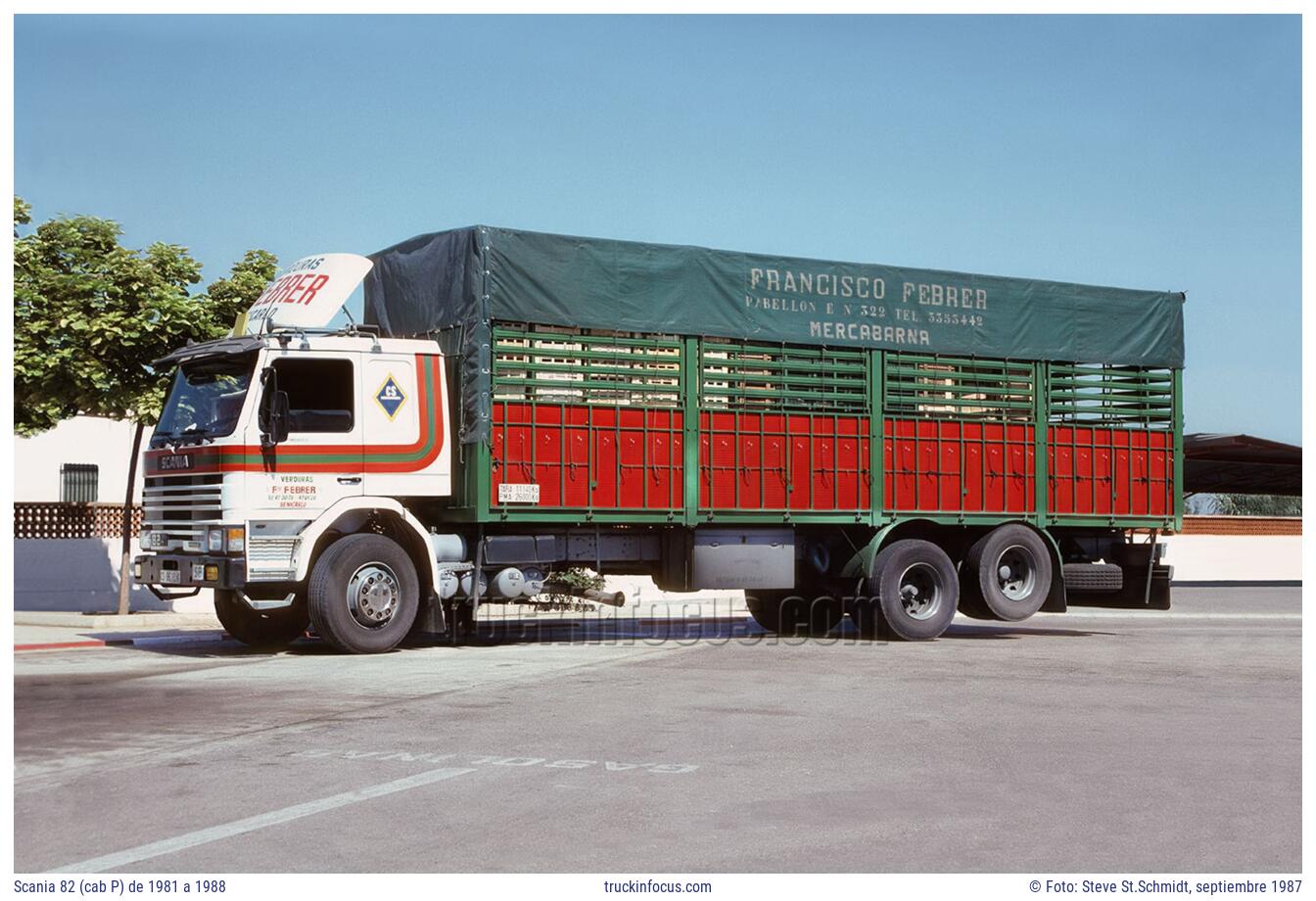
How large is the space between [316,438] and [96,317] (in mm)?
6644

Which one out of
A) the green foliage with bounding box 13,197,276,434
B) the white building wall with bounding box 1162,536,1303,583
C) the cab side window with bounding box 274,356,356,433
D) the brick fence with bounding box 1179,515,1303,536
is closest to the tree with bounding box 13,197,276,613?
the green foliage with bounding box 13,197,276,434

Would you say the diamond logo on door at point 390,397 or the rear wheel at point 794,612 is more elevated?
the diamond logo on door at point 390,397

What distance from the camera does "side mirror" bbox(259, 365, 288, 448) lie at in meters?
15.3

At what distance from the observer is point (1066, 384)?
19812mm

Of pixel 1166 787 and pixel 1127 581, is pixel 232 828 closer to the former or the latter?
pixel 1166 787

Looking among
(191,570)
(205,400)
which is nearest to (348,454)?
(205,400)

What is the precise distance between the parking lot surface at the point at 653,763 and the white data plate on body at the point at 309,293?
3.35 metres

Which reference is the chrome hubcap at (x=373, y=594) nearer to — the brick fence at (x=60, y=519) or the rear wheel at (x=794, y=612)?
the rear wheel at (x=794, y=612)

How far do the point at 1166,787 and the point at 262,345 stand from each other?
10054 millimetres

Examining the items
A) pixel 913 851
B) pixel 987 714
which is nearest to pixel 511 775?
pixel 913 851

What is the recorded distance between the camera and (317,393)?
15.8 metres

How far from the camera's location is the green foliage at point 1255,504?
6544 cm

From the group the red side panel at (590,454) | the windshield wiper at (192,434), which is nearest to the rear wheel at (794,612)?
the red side panel at (590,454)

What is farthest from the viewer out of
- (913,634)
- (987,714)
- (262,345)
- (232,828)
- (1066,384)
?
(1066,384)
